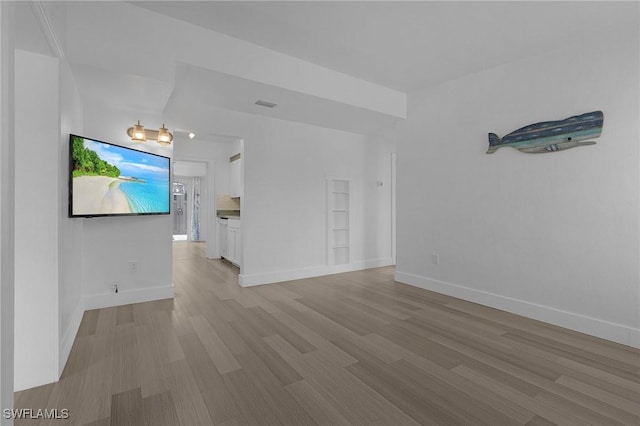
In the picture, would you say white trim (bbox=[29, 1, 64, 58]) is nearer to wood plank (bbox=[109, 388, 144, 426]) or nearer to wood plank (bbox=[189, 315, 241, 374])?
wood plank (bbox=[109, 388, 144, 426])

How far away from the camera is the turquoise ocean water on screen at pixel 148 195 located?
3184mm

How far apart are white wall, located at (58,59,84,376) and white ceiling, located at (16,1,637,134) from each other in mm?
256

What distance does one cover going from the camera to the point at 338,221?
5469 millimetres

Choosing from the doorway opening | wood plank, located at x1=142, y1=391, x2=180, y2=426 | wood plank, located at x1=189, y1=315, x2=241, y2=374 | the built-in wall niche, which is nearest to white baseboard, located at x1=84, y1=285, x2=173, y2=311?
wood plank, located at x1=189, y1=315, x2=241, y2=374

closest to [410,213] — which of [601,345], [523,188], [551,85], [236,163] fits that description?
[523,188]

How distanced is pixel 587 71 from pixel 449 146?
4.89ft

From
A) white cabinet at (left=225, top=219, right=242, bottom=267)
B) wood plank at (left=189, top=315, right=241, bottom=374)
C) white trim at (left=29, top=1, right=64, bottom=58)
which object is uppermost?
white trim at (left=29, top=1, right=64, bottom=58)

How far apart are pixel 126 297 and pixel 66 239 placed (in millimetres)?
1386

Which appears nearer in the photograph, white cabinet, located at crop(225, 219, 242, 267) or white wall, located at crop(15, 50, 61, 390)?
white wall, located at crop(15, 50, 61, 390)

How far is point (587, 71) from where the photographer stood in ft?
9.52

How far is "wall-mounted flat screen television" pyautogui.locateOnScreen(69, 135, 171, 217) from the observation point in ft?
8.32

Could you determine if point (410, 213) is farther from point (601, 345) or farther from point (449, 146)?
point (601, 345)

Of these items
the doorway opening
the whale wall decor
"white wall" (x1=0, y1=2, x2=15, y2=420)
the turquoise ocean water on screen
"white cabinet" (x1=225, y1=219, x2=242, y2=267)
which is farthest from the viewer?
the doorway opening

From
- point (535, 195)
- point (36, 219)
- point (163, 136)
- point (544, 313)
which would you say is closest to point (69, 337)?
point (36, 219)
